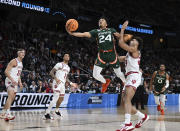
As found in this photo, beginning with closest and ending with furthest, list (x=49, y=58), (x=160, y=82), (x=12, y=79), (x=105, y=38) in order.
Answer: (x=105, y=38) < (x=12, y=79) < (x=160, y=82) < (x=49, y=58)

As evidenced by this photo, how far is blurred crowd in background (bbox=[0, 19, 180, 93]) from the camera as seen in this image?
17.4 metres

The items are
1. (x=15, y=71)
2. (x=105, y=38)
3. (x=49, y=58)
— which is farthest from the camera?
(x=49, y=58)

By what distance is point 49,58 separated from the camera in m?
21.5

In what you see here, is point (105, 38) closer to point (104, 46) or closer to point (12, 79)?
point (104, 46)

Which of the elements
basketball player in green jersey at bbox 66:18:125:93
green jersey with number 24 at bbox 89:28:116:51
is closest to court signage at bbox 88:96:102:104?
basketball player in green jersey at bbox 66:18:125:93

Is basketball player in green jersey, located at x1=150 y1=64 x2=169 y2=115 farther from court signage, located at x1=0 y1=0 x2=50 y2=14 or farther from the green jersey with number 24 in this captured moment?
court signage, located at x1=0 y1=0 x2=50 y2=14

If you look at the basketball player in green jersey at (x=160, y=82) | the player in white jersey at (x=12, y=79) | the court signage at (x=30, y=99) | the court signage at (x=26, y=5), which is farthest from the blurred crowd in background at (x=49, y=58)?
the player in white jersey at (x=12, y=79)

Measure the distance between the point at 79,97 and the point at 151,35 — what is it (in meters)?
8.72

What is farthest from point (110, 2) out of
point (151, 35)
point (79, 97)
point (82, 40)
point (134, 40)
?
point (134, 40)

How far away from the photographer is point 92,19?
21156mm

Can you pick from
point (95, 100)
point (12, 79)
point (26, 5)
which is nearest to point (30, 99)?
point (95, 100)

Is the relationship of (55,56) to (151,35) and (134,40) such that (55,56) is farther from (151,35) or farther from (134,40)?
(134,40)

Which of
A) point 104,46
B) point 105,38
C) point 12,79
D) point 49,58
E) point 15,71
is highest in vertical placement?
point 49,58

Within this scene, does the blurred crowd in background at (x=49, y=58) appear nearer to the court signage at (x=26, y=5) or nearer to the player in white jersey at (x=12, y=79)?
the court signage at (x=26, y=5)
